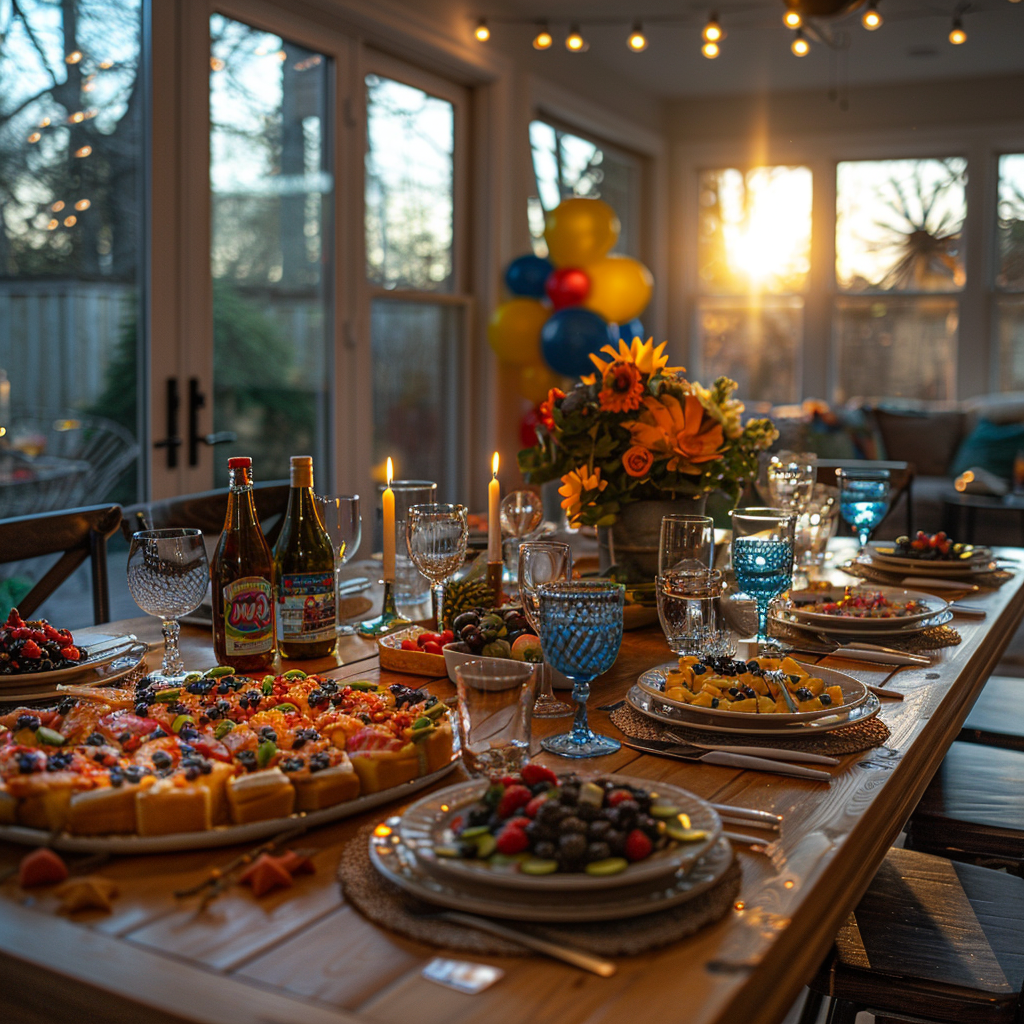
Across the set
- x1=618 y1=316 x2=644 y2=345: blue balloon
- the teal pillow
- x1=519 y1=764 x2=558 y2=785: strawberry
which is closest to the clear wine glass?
x1=519 y1=764 x2=558 y2=785: strawberry

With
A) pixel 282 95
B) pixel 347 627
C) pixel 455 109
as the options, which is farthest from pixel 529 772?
pixel 455 109

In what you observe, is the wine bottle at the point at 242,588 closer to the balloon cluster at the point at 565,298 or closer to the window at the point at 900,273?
the balloon cluster at the point at 565,298

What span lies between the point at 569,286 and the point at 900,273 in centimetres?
301

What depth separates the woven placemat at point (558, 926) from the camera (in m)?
0.65

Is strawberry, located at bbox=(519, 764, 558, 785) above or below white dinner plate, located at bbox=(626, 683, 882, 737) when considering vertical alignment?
above

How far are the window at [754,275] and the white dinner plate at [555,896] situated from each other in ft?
22.8

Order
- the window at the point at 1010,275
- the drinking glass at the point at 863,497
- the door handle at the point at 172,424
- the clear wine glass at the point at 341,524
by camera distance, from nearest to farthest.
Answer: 1. the clear wine glass at the point at 341,524
2. the drinking glass at the point at 863,497
3. the door handle at the point at 172,424
4. the window at the point at 1010,275

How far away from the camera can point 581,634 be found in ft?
3.28

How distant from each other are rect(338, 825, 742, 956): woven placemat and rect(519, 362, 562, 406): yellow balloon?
4.61m

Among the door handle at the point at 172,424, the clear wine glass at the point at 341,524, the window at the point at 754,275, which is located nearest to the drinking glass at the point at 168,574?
the clear wine glass at the point at 341,524

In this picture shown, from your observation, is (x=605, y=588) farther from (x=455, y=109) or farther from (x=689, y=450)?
(x=455, y=109)

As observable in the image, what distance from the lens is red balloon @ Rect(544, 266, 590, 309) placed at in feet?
16.7

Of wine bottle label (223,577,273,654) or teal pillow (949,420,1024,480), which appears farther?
teal pillow (949,420,1024,480)

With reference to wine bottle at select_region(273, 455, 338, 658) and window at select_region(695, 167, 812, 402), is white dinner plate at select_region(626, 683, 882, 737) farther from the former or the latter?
window at select_region(695, 167, 812, 402)
